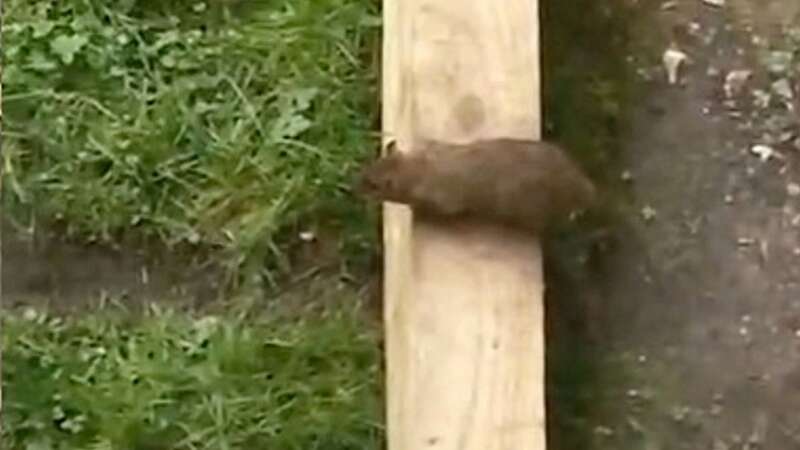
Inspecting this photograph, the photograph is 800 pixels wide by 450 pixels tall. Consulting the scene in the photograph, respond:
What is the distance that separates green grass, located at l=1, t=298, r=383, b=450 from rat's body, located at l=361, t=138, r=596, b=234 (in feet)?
1.00

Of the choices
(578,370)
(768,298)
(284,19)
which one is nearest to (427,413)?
(578,370)

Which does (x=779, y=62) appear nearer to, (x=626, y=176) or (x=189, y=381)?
(x=626, y=176)

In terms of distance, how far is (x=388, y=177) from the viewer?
150cm

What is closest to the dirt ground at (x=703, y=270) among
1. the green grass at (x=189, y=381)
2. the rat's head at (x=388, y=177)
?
the green grass at (x=189, y=381)

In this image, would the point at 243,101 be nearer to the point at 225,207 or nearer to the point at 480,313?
the point at 225,207

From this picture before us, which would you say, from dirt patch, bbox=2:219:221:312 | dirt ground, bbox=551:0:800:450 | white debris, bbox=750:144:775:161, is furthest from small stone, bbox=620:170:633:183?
dirt patch, bbox=2:219:221:312

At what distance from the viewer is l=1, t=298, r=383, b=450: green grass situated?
5.74 ft

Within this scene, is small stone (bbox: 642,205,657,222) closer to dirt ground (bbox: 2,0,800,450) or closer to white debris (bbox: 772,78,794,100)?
dirt ground (bbox: 2,0,800,450)

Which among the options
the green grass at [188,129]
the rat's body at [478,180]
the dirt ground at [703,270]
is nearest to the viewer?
the rat's body at [478,180]

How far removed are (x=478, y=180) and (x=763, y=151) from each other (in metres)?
0.39

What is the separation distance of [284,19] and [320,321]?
295 millimetres

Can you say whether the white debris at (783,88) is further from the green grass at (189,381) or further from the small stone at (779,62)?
the green grass at (189,381)

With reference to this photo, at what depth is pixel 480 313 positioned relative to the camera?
1.51 m

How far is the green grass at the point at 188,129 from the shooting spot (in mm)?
1828
